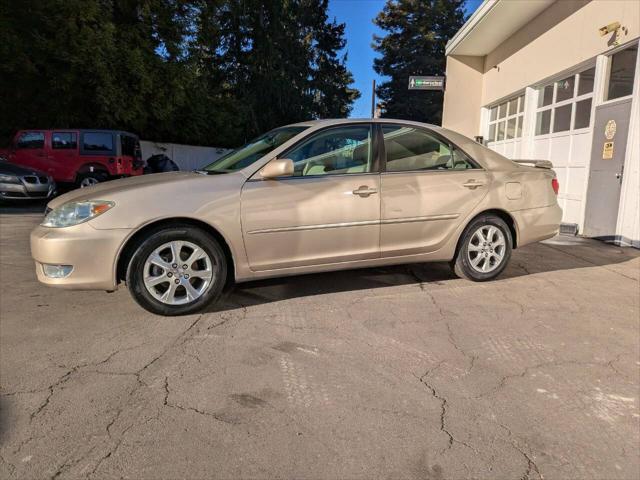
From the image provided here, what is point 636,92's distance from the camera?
22.5 feet

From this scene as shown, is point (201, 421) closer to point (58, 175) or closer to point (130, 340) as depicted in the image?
point (130, 340)

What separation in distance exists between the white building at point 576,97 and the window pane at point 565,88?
20 millimetres

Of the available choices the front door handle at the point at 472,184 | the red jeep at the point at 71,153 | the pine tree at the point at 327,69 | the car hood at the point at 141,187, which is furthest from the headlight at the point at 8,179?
the pine tree at the point at 327,69

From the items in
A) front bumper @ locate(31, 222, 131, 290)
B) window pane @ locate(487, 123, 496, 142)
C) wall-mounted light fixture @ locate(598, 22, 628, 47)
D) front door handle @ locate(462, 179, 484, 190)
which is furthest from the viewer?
window pane @ locate(487, 123, 496, 142)

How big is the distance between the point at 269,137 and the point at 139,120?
1522 cm

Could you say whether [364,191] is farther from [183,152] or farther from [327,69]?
[327,69]

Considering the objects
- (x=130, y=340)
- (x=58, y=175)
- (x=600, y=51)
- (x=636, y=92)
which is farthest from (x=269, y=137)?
(x=58, y=175)

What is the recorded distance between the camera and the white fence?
808 inches

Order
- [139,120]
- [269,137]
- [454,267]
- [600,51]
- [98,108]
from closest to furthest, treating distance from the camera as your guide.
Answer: [269,137]
[454,267]
[600,51]
[98,108]
[139,120]

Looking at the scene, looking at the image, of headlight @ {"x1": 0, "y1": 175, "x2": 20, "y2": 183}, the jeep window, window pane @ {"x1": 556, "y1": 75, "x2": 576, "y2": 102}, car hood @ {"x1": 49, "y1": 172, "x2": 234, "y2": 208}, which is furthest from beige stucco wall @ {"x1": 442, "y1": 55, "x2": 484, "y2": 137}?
car hood @ {"x1": 49, "y1": 172, "x2": 234, "y2": 208}

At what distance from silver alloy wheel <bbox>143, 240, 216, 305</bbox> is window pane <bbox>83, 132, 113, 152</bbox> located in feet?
34.3

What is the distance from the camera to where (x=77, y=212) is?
3.54 meters

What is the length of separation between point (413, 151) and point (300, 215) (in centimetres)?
137

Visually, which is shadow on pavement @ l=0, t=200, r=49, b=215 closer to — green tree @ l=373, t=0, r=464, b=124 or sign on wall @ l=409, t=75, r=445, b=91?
sign on wall @ l=409, t=75, r=445, b=91
